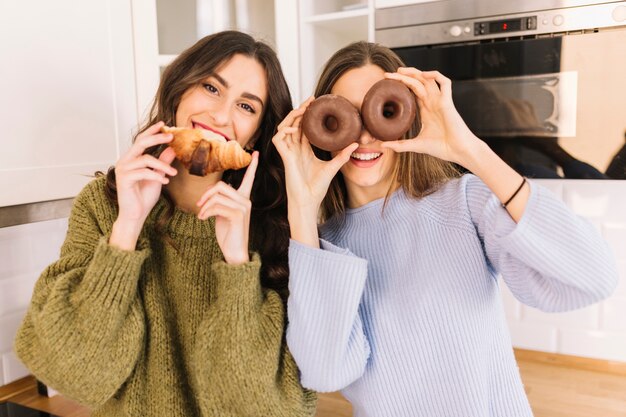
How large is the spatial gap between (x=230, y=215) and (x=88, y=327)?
0.95 ft

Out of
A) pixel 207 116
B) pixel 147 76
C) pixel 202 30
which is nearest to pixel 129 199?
pixel 207 116

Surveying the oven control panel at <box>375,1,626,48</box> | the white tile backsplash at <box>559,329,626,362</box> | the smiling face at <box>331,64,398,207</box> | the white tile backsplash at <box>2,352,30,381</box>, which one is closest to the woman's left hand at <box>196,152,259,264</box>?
the smiling face at <box>331,64,398,207</box>

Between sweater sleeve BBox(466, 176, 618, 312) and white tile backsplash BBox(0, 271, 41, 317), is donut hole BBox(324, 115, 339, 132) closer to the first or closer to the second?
sweater sleeve BBox(466, 176, 618, 312)

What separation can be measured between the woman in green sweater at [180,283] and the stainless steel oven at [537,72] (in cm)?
56

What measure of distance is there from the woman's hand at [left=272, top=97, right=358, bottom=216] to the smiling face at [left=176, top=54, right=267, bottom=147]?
78 mm

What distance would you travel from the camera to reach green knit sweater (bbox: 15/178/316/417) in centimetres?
85

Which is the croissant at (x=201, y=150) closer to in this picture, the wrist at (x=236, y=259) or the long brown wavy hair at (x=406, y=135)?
the wrist at (x=236, y=259)

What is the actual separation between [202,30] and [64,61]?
48 centimetres

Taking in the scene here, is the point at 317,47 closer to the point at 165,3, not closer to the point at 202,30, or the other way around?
the point at 202,30

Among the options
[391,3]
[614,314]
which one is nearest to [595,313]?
[614,314]

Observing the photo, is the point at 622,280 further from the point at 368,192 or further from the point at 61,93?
the point at 61,93

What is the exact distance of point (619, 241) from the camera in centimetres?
158

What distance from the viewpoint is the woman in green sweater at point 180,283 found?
0.86m

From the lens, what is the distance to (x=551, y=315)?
5.51 feet
